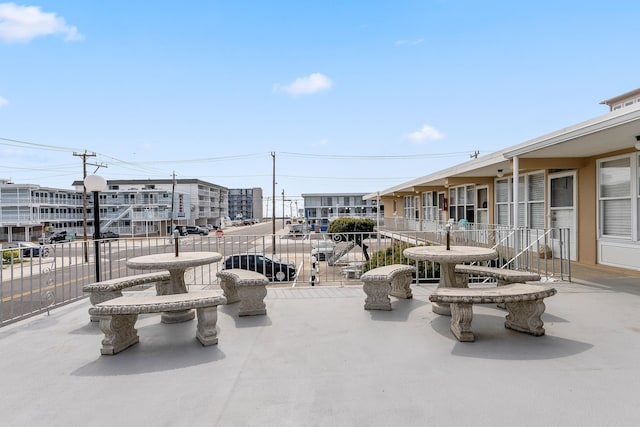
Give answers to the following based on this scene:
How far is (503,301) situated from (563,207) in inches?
309

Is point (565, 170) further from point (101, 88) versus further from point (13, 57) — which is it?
point (101, 88)

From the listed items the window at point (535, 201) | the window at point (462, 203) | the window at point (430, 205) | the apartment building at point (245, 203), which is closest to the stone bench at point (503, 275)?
the window at point (535, 201)

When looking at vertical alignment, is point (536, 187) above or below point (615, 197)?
above

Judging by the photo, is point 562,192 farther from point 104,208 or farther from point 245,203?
point 245,203

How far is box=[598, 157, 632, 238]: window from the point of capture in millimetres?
7688

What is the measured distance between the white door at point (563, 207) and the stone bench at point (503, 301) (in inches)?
244

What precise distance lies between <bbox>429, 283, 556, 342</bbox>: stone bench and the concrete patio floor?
132mm

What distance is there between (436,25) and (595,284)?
8384 mm

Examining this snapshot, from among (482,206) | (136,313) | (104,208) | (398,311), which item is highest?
(104,208)

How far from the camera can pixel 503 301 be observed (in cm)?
343

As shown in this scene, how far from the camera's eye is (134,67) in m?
12.0

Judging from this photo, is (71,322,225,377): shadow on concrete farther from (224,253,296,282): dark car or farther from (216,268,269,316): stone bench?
(224,253,296,282): dark car

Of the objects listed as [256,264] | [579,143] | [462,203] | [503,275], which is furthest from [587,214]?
[256,264]

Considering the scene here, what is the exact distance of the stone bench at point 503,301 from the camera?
136 inches
